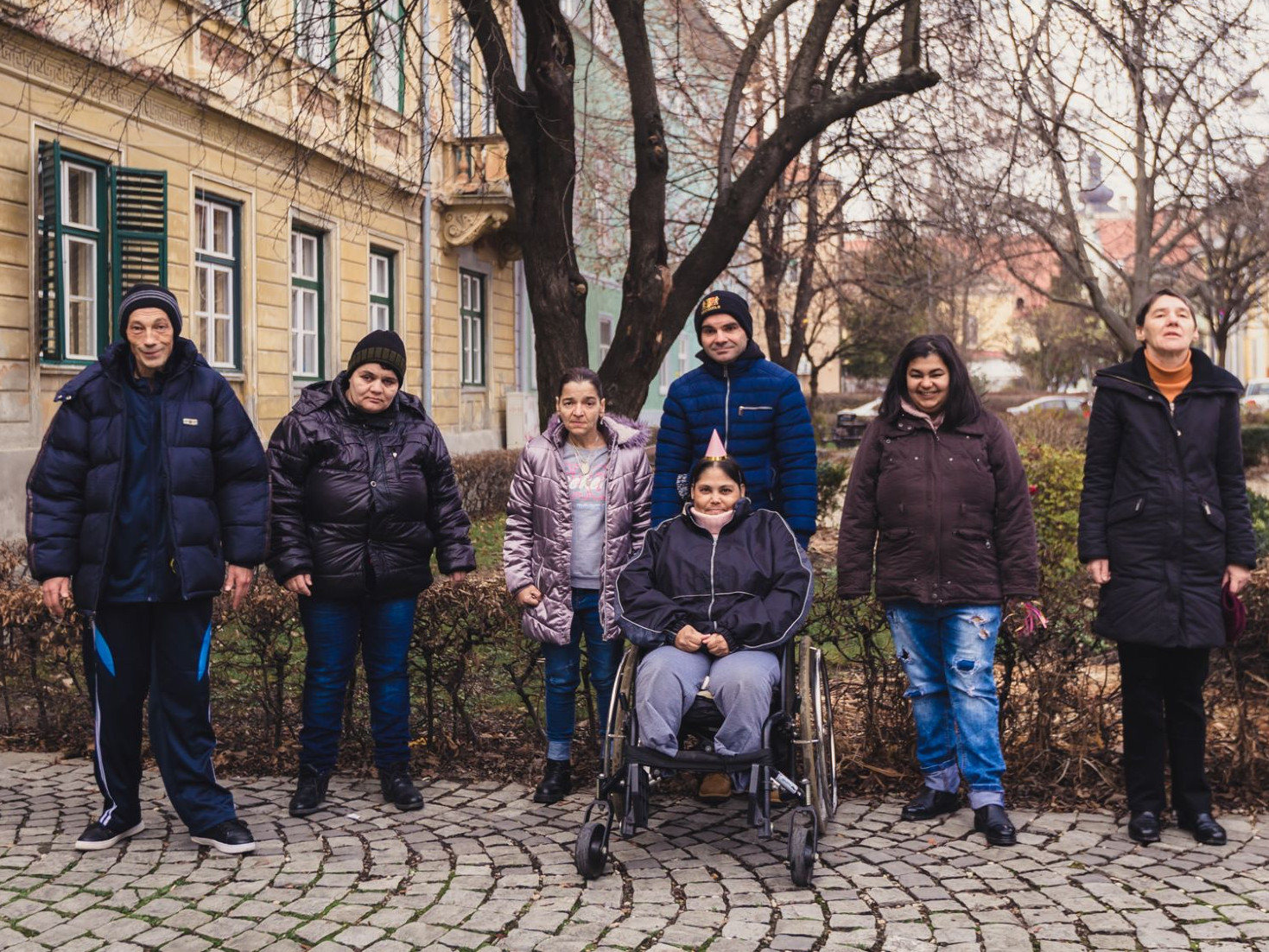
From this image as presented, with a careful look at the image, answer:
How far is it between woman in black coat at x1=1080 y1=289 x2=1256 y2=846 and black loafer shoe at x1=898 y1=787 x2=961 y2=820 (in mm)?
697

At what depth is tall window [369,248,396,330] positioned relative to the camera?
743 inches

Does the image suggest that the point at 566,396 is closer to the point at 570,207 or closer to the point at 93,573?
Result: the point at 93,573

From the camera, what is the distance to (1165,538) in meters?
4.89

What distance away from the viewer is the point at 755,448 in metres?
5.46

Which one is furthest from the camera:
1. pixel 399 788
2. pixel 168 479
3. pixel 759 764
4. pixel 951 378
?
pixel 399 788

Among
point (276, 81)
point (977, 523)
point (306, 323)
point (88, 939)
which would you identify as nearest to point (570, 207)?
point (977, 523)

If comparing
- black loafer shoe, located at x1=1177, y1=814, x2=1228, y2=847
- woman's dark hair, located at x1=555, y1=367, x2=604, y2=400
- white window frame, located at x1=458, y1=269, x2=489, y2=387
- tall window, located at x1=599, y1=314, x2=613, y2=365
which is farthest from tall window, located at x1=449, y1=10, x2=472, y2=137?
tall window, located at x1=599, y1=314, x2=613, y2=365

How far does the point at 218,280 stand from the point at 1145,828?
40.7ft

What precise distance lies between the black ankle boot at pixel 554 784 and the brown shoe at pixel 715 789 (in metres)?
0.59

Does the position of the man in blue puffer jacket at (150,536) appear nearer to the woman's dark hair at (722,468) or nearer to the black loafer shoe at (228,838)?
the black loafer shoe at (228,838)

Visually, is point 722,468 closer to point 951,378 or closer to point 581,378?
point 581,378

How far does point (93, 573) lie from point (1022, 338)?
72.2 metres

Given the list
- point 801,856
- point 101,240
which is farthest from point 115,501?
point 101,240

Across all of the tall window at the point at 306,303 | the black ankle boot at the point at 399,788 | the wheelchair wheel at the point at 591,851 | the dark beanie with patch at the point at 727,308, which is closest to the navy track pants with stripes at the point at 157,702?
the black ankle boot at the point at 399,788
